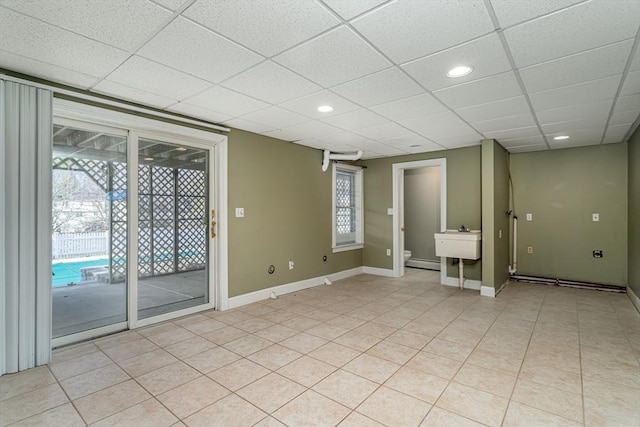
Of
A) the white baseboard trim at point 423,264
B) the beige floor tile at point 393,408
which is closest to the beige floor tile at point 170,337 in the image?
the beige floor tile at point 393,408

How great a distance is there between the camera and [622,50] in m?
2.07

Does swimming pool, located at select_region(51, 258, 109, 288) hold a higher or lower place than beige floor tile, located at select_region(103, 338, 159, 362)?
higher

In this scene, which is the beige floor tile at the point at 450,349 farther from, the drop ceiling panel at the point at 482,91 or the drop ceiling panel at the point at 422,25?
the drop ceiling panel at the point at 422,25

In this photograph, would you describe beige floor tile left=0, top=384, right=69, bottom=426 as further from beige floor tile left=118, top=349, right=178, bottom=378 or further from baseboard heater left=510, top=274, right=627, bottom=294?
baseboard heater left=510, top=274, right=627, bottom=294

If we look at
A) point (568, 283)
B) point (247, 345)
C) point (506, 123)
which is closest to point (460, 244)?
point (506, 123)

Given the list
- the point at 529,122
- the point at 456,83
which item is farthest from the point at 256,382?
the point at 529,122

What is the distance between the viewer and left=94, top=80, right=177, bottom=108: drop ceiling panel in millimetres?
2734

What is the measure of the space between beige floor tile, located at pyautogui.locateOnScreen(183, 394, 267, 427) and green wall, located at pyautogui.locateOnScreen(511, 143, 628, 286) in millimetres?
5494

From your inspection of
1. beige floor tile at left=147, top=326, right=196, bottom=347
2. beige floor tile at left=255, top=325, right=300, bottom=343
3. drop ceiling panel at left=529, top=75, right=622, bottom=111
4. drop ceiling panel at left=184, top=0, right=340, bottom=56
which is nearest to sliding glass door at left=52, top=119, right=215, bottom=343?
beige floor tile at left=147, top=326, right=196, bottom=347

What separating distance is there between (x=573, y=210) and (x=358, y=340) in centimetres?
459

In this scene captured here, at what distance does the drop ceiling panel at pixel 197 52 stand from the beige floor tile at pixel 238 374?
2.32 metres

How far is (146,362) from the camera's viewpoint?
257 centimetres

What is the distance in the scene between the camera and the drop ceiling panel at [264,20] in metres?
1.66

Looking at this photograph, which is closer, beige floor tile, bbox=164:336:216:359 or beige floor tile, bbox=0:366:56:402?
beige floor tile, bbox=0:366:56:402
